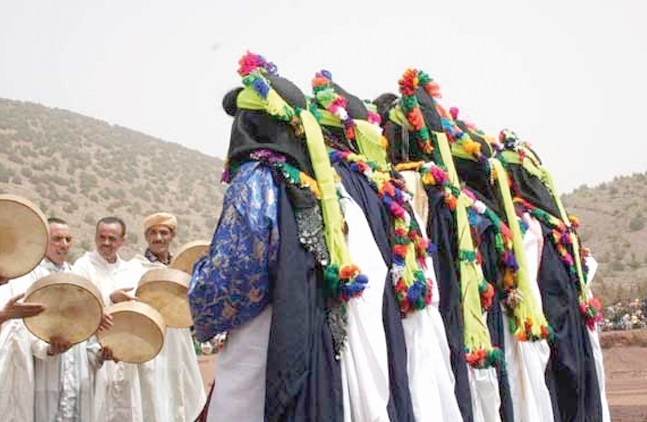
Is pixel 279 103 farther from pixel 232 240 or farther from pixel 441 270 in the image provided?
pixel 441 270

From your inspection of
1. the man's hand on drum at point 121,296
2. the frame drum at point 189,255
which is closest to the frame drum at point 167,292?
the man's hand on drum at point 121,296

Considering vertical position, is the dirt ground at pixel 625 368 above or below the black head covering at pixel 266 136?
below

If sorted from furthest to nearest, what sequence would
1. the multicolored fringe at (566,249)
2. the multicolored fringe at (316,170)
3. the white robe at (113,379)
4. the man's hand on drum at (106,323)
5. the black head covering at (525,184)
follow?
the white robe at (113,379), the man's hand on drum at (106,323), the black head covering at (525,184), the multicolored fringe at (566,249), the multicolored fringe at (316,170)

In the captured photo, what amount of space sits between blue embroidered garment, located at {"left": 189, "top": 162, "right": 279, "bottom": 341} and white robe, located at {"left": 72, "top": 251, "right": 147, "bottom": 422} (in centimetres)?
410

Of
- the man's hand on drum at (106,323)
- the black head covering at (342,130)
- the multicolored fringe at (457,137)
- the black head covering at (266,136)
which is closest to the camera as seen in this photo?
the black head covering at (266,136)

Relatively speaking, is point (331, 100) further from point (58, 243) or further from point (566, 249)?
point (58, 243)

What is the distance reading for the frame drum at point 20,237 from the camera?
621 centimetres

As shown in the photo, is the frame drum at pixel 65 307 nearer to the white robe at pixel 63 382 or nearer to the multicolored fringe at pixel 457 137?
the white robe at pixel 63 382

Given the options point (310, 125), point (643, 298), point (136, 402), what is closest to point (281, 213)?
point (310, 125)

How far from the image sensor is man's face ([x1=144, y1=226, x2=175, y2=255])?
8742mm

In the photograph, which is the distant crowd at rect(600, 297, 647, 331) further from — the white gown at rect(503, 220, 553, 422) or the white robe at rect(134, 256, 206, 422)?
the white gown at rect(503, 220, 553, 422)

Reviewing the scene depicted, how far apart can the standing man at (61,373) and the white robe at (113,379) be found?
17 cm

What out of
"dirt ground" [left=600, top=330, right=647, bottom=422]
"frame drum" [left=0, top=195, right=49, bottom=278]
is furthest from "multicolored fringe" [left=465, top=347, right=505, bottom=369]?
"dirt ground" [left=600, top=330, right=647, bottom=422]

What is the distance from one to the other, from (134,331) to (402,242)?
3070mm
